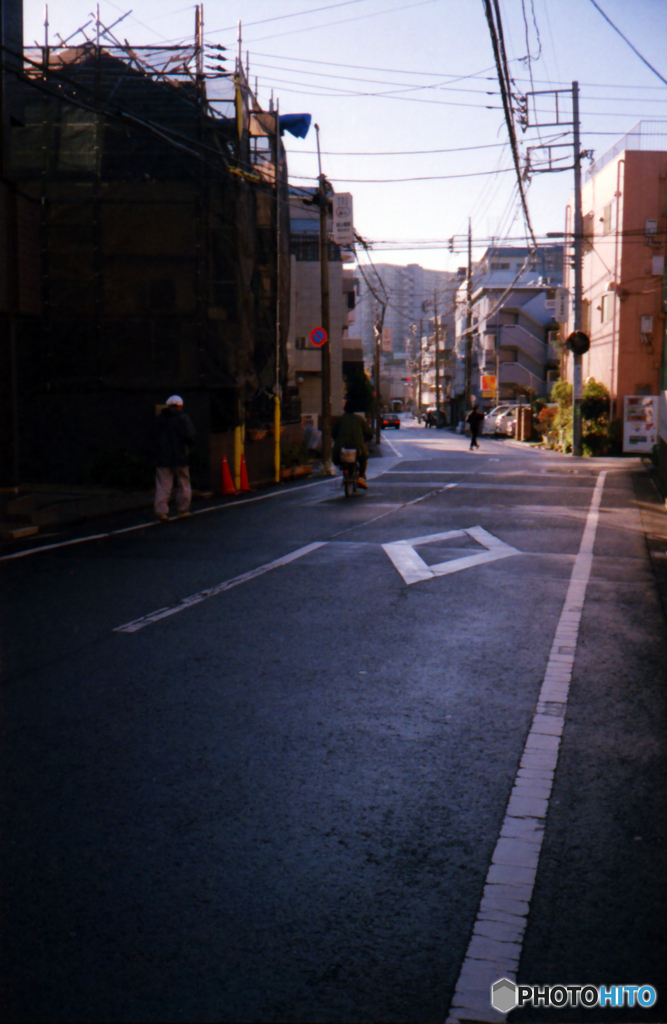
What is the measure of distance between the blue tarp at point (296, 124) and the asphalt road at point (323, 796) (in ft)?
83.0

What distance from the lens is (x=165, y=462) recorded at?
1430 cm

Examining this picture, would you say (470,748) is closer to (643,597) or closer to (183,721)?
(183,721)

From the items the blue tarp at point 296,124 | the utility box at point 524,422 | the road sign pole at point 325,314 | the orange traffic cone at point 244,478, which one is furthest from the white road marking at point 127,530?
the utility box at point 524,422

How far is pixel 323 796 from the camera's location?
393cm

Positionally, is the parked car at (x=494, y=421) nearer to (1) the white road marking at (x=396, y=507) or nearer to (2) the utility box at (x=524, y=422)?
(2) the utility box at (x=524, y=422)

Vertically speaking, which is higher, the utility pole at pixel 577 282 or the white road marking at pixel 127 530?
the utility pole at pixel 577 282

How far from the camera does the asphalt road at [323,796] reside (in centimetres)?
270

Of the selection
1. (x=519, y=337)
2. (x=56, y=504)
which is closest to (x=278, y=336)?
(x=56, y=504)

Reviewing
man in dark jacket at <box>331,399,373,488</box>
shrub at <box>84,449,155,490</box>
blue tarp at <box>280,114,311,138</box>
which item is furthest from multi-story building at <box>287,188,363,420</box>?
man in dark jacket at <box>331,399,373,488</box>

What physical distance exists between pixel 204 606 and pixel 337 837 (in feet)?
14.3

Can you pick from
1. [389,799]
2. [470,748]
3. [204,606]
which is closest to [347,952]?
[389,799]

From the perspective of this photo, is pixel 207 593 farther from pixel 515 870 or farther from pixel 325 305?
pixel 325 305

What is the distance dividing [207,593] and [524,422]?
152 ft
